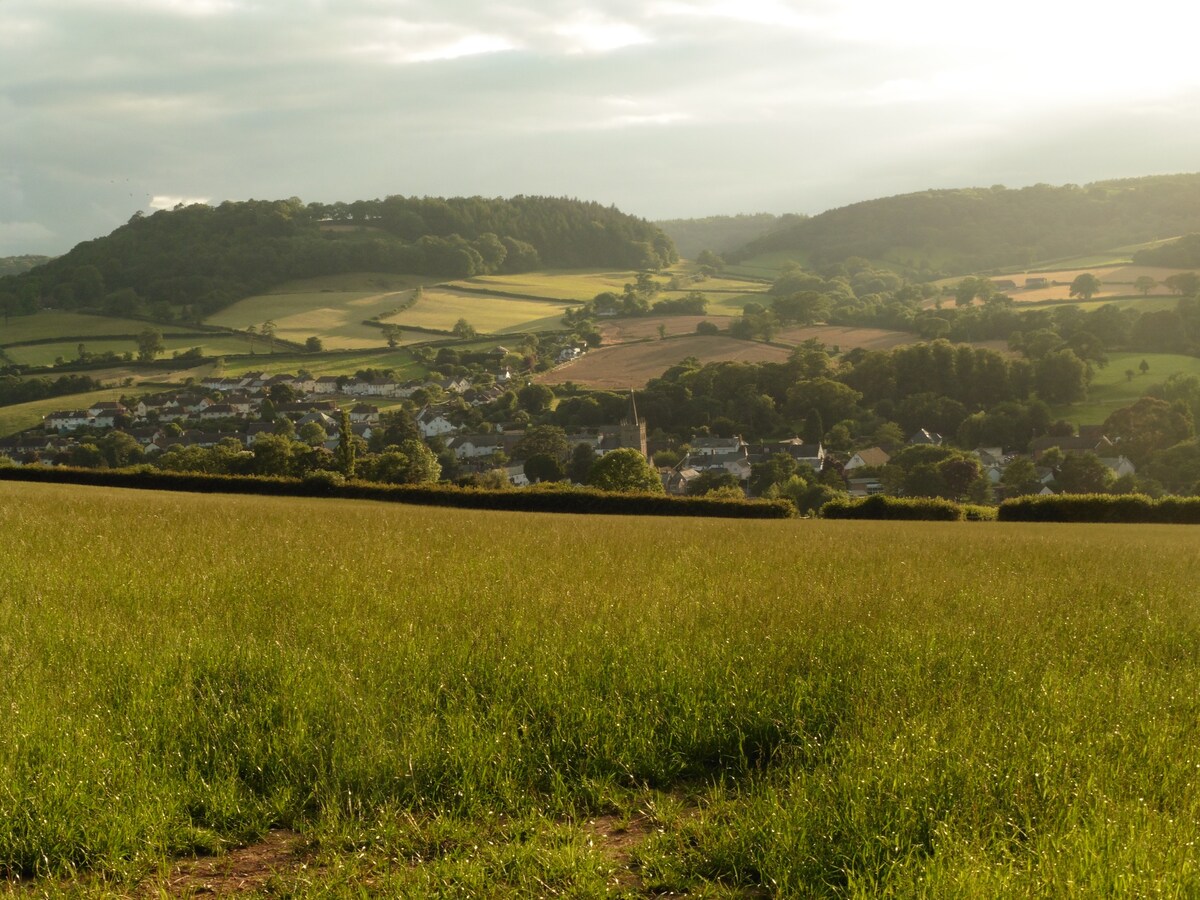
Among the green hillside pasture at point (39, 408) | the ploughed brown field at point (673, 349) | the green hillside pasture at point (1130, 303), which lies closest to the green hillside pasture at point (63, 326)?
the green hillside pasture at point (39, 408)

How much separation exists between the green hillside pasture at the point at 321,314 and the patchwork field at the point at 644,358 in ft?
93.5

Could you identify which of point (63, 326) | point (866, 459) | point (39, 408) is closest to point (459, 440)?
point (866, 459)

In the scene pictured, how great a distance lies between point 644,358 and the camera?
109m

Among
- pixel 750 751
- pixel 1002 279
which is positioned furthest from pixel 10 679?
pixel 1002 279

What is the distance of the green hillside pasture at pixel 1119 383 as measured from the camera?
A: 81375mm

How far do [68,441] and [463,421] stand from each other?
34611 mm

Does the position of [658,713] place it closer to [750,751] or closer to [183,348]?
[750,751]

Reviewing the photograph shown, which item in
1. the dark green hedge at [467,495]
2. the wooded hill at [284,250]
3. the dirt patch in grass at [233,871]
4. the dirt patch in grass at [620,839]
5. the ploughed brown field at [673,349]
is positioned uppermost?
the wooded hill at [284,250]

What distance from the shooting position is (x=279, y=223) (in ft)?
544

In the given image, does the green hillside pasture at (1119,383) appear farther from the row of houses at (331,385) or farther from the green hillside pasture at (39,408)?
the green hillside pasture at (39,408)

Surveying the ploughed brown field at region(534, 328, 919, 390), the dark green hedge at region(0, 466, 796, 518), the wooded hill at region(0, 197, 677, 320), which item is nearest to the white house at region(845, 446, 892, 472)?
the ploughed brown field at region(534, 328, 919, 390)

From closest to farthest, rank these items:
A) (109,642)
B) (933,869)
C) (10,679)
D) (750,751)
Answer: (933,869)
(750,751)
(10,679)
(109,642)

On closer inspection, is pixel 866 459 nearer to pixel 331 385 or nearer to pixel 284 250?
pixel 331 385

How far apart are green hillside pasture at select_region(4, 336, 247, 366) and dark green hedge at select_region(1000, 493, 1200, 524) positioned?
102125 millimetres
